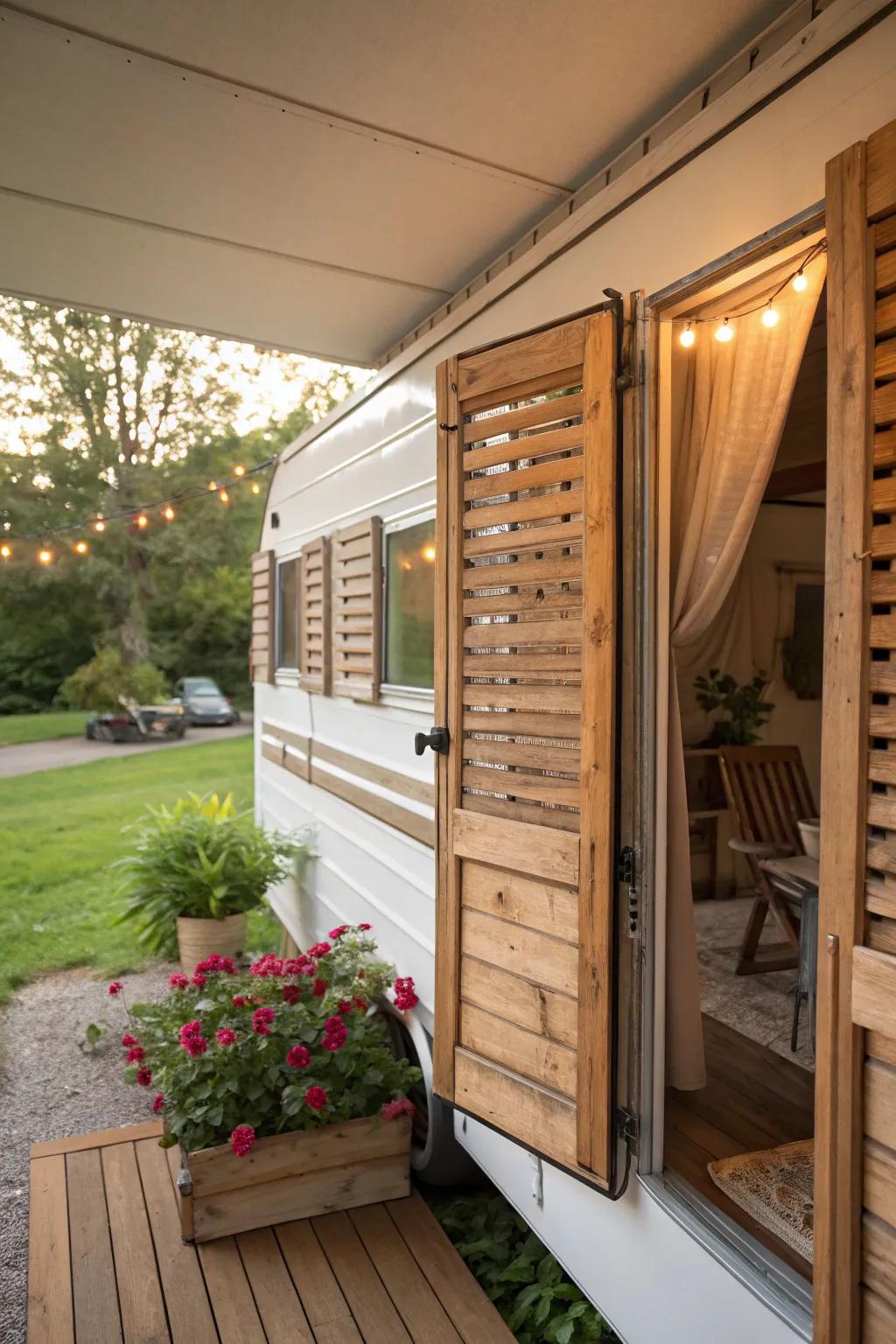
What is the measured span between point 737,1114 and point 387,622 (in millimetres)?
2213

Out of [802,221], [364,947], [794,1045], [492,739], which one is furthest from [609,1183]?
[802,221]

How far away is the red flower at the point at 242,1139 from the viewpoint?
2.94m

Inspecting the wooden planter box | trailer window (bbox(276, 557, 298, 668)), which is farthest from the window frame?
trailer window (bbox(276, 557, 298, 668))

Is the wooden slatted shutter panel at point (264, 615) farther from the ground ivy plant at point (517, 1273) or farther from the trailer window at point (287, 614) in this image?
the ground ivy plant at point (517, 1273)

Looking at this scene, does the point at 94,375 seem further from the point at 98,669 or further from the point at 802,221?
the point at 802,221

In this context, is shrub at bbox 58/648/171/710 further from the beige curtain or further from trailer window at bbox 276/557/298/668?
the beige curtain

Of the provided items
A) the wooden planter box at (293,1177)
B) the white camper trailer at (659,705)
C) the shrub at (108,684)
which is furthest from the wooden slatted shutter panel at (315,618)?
the shrub at (108,684)

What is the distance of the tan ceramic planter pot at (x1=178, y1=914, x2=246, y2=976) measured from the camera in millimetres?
5555

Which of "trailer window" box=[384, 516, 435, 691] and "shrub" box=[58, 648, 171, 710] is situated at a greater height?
"trailer window" box=[384, 516, 435, 691]

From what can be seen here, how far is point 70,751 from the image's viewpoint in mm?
15172

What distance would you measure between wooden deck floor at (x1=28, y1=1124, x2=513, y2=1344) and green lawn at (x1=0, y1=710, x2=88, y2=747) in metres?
13.9

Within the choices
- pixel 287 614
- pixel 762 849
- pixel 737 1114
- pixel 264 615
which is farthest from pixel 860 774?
pixel 264 615

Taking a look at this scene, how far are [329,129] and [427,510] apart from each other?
128cm

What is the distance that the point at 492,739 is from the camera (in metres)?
2.56
